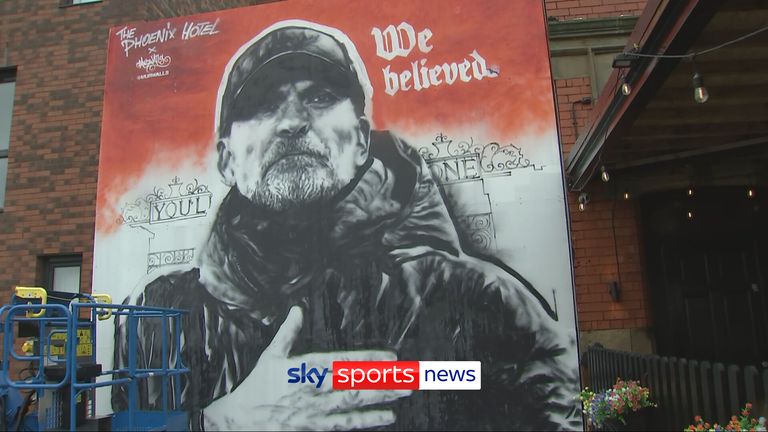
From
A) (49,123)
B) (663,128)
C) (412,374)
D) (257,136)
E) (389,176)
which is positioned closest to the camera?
(663,128)

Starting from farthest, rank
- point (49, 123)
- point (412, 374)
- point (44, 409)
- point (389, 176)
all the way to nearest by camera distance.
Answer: point (49, 123) → point (389, 176) → point (412, 374) → point (44, 409)

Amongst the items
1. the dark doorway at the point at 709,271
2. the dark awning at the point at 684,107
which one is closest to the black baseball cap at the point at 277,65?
the dark awning at the point at 684,107

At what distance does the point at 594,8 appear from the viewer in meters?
8.19

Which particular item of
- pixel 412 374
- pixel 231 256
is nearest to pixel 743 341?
pixel 412 374

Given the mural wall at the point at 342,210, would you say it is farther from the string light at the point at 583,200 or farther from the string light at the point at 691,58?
the string light at the point at 691,58

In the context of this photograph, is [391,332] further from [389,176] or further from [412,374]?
[389,176]

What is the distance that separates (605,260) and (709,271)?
131 cm

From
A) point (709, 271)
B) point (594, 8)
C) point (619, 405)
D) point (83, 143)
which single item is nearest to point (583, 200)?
point (709, 271)

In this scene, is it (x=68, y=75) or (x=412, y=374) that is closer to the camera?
(x=412, y=374)

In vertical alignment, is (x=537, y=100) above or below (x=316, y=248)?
above

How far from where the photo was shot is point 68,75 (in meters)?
9.66

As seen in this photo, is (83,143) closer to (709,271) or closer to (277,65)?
(277,65)

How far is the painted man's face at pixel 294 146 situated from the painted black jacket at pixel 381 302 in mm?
217

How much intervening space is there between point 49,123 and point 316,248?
4860mm
